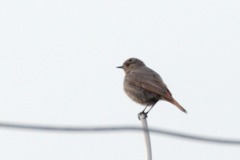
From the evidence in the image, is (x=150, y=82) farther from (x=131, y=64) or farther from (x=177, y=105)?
(x=131, y=64)

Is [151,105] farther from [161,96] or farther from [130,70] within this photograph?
[130,70]

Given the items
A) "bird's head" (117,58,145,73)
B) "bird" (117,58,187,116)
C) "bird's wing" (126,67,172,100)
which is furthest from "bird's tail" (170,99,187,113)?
"bird's head" (117,58,145,73)

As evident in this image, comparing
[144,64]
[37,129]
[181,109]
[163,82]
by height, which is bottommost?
[37,129]

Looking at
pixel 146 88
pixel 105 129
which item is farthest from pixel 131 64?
pixel 105 129

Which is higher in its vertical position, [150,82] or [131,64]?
[131,64]

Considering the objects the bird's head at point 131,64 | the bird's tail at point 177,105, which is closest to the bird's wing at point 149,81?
the bird's tail at point 177,105

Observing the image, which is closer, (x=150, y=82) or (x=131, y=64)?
(x=150, y=82)

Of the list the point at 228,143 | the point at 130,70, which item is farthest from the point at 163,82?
the point at 228,143

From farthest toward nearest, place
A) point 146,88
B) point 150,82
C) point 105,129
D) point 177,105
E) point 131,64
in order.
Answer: point 131,64
point 150,82
point 146,88
point 177,105
point 105,129
